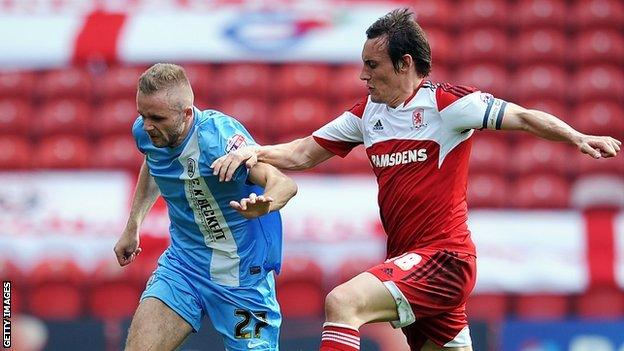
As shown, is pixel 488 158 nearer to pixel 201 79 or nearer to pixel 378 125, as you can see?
pixel 201 79

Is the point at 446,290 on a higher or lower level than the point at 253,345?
higher

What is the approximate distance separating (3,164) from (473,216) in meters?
4.94

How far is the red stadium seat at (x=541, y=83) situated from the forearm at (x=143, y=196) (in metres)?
7.22

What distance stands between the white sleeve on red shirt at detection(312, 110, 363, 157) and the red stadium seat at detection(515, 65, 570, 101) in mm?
7067

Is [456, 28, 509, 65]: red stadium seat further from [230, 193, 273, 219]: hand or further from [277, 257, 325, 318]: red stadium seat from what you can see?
[230, 193, 273, 219]: hand

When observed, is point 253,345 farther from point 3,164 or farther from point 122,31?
point 122,31

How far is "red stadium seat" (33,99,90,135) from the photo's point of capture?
12.8 meters

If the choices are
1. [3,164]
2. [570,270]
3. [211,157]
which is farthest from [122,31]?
[211,157]

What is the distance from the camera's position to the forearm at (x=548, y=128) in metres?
5.22

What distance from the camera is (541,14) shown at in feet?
43.8

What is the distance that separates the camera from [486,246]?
1055 centimetres

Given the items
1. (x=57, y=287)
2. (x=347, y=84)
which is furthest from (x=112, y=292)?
(x=347, y=84)

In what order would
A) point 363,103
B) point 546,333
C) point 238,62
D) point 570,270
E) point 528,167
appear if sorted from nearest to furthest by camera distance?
1. point 363,103
2. point 546,333
3. point 570,270
4. point 528,167
5. point 238,62

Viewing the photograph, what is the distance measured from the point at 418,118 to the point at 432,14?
8.09m
